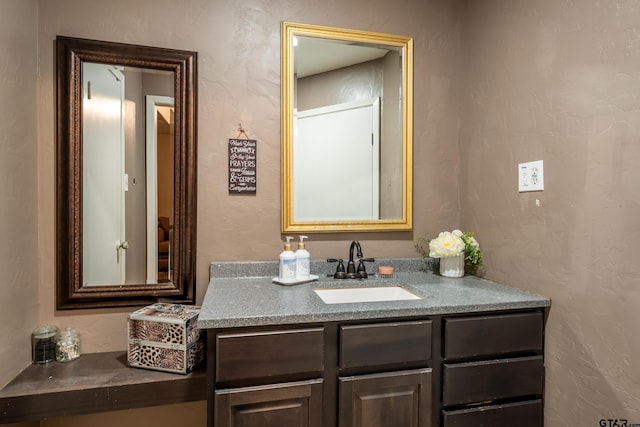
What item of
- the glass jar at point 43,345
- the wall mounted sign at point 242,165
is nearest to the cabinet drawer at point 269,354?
the wall mounted sign at point 242,165

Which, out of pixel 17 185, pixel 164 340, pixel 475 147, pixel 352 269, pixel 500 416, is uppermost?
pixel 475 147

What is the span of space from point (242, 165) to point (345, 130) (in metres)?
0.55

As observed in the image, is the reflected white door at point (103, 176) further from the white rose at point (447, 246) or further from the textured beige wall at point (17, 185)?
the white rose at point (447, 246)

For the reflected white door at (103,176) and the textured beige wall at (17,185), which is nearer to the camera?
the textured beige wall at (17,185)

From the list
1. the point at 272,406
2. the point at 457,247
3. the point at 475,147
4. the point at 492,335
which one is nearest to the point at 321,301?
the point at 272,406

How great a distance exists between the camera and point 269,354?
1127mm

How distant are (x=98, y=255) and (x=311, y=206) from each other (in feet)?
3.24

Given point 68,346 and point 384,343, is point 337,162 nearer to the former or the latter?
point 384,343

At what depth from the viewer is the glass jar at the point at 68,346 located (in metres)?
1.49

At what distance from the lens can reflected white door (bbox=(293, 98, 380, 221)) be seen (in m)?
1.76

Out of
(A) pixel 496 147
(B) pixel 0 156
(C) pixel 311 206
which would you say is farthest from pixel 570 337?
(B) pixel 0 156

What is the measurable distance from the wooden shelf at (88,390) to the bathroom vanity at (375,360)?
0.33m

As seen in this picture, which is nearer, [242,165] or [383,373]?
[383,373]

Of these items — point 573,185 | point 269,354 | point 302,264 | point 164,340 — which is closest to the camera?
point 269,354
